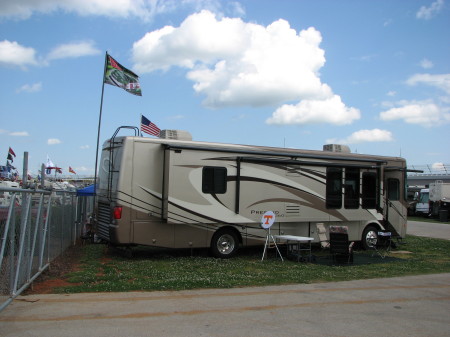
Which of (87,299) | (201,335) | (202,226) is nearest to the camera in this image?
(201,335)

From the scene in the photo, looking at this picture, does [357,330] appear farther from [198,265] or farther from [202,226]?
[202,226]

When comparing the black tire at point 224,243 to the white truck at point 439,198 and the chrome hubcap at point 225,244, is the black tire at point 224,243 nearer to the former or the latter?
the chrome hubcap at point 225,244

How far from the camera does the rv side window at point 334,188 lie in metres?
13.0

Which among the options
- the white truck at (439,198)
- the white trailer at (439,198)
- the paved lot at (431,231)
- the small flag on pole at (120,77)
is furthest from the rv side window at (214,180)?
the white trailer at (439,198)

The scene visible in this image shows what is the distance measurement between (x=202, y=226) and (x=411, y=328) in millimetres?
6153

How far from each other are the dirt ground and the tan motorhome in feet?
3.24

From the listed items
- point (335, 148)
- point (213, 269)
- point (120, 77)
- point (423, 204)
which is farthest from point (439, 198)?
point (213, 269)

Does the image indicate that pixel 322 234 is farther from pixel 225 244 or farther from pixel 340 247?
pixel 225 244

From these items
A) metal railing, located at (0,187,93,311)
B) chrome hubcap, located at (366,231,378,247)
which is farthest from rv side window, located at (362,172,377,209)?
metal railing, located at (0,187,93,311)

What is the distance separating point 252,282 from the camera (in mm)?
8289

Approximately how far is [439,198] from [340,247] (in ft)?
82.4

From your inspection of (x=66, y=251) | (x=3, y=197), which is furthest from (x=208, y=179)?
(x=3, y=197)

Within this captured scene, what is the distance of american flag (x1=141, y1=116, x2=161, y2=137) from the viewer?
15356 millimetres

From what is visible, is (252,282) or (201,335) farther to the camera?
(252,282)
